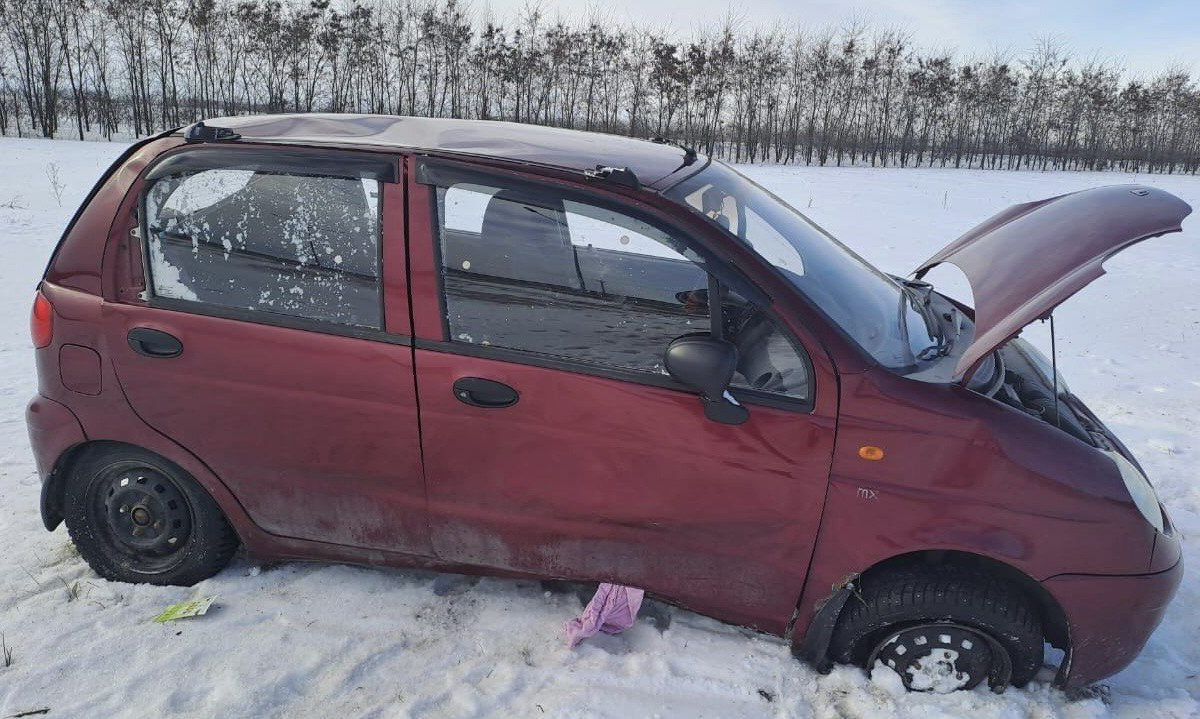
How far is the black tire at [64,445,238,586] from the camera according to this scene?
2.95 meters

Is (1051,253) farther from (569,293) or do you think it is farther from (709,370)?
(569,293)

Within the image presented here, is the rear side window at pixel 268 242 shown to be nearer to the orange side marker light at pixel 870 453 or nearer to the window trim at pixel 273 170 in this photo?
the window trim at pixel 273 170

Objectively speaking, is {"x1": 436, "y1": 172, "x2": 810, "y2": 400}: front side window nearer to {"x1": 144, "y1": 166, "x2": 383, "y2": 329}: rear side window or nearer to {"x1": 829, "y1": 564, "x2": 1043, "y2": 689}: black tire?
{"x1": 144, "y1": 166, "x2": 383, "y2": 329}: rear side window

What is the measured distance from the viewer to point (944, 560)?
2529 mm

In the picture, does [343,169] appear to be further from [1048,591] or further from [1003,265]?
[1048,591]

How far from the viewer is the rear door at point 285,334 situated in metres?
2.60

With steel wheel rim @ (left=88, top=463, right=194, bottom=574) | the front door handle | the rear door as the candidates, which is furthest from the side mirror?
steel wheel rim @ (left=88, top=463, right=194, bottom=574)

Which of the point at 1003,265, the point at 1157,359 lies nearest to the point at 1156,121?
the point at 1157,359

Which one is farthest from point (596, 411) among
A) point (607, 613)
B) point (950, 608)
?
point (950, 608)

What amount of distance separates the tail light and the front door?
1513 mm

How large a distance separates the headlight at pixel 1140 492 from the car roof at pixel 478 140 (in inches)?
70.5

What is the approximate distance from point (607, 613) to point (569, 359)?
1.00 meters

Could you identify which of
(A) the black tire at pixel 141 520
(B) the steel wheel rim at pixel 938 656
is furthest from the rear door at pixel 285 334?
(B) the steel wheel rim at pixel 938 656

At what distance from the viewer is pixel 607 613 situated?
2.78m
